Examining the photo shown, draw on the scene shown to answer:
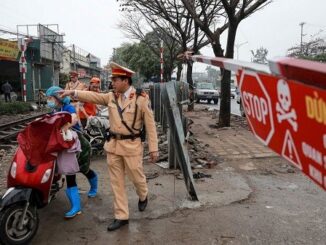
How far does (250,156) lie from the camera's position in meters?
7.76

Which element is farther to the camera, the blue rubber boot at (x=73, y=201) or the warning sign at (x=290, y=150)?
the blue rubber boot at (x=73, y=201)

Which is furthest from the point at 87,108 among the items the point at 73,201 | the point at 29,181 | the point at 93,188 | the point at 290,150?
the point at 290,150

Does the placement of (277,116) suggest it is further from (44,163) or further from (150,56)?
(150,56)

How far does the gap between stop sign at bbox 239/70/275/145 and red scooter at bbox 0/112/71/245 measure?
7.93 ft

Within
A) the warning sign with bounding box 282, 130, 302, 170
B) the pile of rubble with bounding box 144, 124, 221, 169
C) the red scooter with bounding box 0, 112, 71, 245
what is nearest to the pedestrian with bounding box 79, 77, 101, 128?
the pile of rubble with bounding box 144, 124, 221, 169

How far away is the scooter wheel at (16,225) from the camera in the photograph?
3.64 metres

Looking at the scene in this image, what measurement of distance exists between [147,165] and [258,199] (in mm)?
2539

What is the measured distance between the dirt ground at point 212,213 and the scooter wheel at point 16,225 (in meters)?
0.18

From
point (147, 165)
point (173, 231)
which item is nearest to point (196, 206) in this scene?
point (173, 231)

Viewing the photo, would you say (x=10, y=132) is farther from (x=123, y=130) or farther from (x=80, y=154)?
(x=123, y=130)

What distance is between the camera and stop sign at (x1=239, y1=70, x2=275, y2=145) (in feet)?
6.20

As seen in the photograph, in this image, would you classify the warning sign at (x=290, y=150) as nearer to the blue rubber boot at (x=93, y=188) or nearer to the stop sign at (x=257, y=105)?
the stop sign at (x=257, y=105)

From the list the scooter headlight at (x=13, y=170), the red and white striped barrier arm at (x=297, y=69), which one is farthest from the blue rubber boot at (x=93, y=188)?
the red and white striped barrier arm at (x=297, y=69)

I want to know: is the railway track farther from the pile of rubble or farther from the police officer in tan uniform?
the police officer in tan uniform
